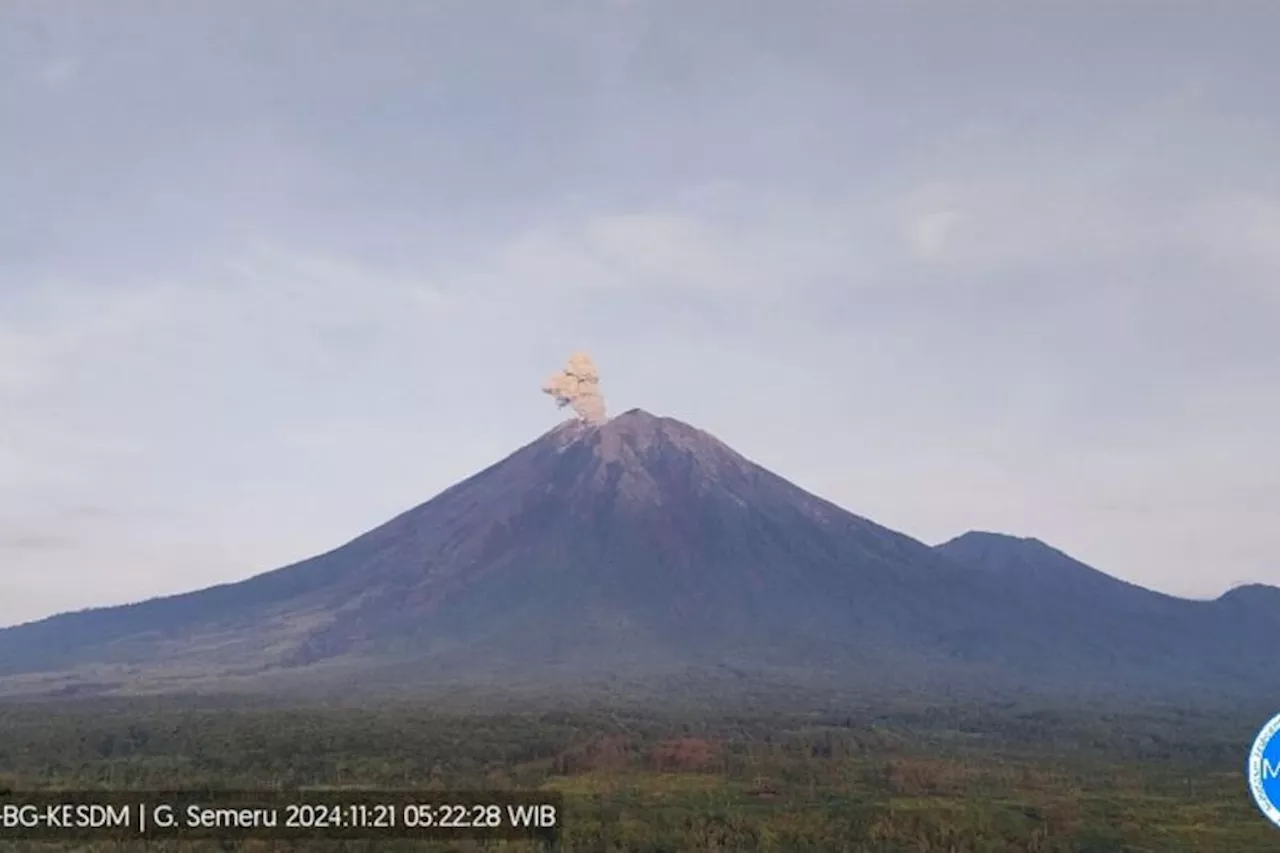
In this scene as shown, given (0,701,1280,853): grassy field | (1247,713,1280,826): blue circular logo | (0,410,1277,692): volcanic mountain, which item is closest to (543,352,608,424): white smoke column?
(0,410,1277,692): volcanic mountain

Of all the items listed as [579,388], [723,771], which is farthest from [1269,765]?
[579,388]

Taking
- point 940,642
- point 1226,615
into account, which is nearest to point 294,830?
point 940,642

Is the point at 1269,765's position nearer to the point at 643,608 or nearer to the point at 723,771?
the point at 723,771

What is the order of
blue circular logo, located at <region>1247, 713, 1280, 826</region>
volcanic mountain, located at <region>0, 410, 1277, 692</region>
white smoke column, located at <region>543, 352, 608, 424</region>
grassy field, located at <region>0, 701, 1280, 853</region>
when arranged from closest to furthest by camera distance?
blue circular logo, located at <region>1247, 713, 1280, 826</region> → grassy field, located at <region>0, 701, 1280, 853</region> → volcanic mountain, located at <region>0, 410, 1277, 692</region> → white smoke column, located at <region>543, 352, 608, 424</region>

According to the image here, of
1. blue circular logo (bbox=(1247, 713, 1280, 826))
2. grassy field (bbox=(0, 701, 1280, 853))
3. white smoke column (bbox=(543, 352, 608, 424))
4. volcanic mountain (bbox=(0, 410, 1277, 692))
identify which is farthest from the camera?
white smoke column (bbox=(543, 352, 608, 424))

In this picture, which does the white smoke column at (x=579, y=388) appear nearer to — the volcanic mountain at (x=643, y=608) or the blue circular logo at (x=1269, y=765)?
the volcanic mountain at (x=643, y=608)

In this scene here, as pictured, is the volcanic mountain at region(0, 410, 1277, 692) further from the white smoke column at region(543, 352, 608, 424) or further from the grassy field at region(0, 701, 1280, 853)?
the grassy field at region(0, 701, 1280, 853)

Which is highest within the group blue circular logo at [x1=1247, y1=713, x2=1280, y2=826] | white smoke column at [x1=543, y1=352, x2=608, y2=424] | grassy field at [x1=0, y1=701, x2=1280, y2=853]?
white smoke column at [x1=543, y1=352, x2=608, y2=424]
